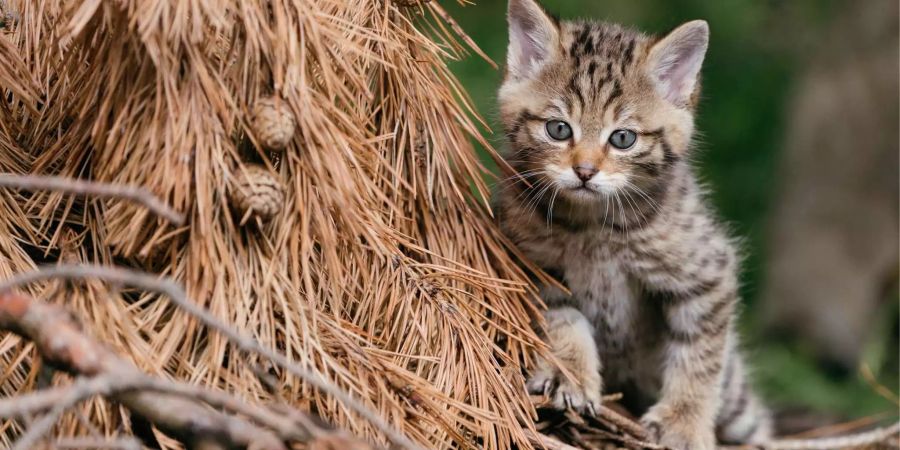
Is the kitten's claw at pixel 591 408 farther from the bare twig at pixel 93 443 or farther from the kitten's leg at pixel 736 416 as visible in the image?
the bare twig at pixel 93 443

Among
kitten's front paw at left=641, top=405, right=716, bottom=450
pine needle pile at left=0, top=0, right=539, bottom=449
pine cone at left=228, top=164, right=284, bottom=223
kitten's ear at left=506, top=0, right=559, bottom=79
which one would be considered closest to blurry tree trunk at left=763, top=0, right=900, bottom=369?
kitten's front paw at left=641, top=405, right=716, bottom=450

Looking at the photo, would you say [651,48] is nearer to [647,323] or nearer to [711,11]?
[647,323]

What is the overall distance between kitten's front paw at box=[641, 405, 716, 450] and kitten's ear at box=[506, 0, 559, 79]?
1006 mm

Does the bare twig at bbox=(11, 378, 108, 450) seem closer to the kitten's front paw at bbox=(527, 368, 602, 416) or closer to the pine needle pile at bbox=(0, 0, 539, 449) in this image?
the pine needle pile at bbox=(0, 0, 539, 449)

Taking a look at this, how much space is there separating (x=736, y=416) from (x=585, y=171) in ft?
3.63

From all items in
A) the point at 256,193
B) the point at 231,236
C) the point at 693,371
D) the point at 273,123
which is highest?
the point at 273,123

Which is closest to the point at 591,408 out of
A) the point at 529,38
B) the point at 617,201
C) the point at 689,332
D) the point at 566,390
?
the point at 566,390

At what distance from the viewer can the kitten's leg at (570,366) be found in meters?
2.36

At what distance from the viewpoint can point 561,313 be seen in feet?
8.39

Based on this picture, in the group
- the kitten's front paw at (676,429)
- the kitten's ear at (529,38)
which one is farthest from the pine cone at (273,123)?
the kitten's front paw at (676,429)

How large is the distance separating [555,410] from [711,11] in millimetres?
4781

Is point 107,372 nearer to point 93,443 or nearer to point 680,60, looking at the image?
point 93,443

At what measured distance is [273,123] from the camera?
1737 millimetres

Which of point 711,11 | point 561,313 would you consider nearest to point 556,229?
point 561,313
